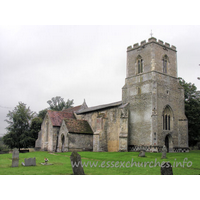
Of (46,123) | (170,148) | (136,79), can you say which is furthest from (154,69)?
(46,123)

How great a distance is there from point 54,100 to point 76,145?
42.0 metres

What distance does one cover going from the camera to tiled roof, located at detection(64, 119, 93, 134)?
35.2m

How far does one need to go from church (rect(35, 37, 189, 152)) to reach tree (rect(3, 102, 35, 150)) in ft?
41.9

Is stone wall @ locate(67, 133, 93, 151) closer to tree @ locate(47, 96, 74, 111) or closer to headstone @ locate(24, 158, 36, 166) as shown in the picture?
headstone @ locate(24, 158, 36, 166)

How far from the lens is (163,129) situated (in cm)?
3253

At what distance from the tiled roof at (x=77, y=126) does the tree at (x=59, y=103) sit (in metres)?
33.7

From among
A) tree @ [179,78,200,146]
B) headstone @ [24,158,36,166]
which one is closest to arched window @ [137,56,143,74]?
tree @ [179,78,200,146]

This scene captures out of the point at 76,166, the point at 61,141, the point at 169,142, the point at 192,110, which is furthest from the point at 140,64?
the point at 76,166

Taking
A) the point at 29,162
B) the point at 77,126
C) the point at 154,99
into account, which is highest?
the point at 154,99

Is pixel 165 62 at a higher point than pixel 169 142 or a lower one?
higher

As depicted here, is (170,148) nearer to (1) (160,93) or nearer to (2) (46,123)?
(1) (160,93)

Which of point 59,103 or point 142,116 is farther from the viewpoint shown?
point 59,103

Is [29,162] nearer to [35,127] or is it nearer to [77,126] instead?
[77,126]

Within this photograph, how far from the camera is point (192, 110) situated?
38281 millimetres
